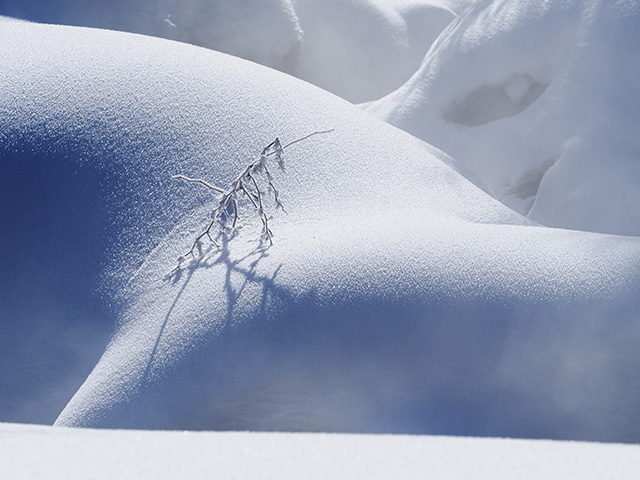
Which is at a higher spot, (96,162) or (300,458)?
(96,162)

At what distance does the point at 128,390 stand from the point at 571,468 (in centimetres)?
117

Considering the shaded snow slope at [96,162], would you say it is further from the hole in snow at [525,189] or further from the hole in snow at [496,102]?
the hole in snow at [496,102]

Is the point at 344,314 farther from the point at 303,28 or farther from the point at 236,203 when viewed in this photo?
the point at 303,28

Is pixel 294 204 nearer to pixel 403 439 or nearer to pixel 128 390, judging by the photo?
pixel 128 390

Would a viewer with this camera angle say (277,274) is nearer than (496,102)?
Yes

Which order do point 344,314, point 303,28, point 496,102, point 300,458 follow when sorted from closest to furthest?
point 300,458, point 344,314, point 496,102, point 303,28

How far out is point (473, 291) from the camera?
5.27 ft

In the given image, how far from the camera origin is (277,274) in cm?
164

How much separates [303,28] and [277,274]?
3.85 metres

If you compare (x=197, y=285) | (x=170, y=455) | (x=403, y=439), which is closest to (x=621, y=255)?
(x=197, y=285)

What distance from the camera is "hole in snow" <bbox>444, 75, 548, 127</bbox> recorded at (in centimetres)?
329

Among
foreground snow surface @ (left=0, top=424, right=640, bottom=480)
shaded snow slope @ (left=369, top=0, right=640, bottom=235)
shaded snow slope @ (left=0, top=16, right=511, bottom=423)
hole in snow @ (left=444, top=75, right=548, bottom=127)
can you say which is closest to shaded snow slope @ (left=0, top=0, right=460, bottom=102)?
shaded snow slope @ (left=369, top=0, right=640, bottom=235)

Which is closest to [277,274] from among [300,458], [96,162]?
[96,162]

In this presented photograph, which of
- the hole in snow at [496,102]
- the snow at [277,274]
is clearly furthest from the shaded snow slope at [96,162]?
the hole in snow at [496,102]
